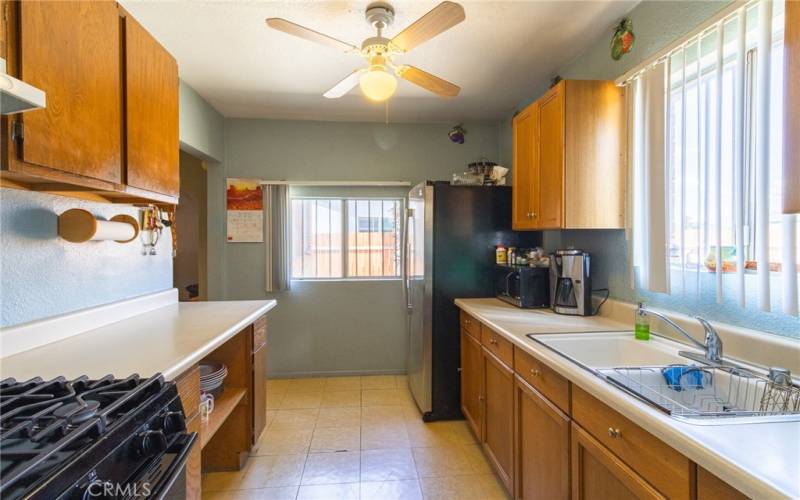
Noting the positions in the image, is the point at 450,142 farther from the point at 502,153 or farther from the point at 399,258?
the point at 399,258

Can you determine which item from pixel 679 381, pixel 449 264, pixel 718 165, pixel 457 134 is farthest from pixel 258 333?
pixel 457 134

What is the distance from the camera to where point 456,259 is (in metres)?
2.62

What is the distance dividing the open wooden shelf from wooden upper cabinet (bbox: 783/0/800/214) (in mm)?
2122

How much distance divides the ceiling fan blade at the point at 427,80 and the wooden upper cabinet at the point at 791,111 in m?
1.32

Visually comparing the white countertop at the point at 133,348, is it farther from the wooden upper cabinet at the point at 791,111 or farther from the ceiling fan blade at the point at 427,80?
the wooden upper cabinet at the point at 791,111

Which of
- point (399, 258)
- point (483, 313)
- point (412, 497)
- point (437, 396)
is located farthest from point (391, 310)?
point (412, 497)

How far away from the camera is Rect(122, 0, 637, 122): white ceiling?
1.81 meters

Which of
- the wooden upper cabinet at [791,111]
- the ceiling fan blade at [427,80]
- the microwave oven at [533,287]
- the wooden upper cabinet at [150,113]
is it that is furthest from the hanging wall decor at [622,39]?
the wooden upper cabinet at [150,113]

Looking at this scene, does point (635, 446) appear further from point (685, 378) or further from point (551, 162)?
point (551, 162)

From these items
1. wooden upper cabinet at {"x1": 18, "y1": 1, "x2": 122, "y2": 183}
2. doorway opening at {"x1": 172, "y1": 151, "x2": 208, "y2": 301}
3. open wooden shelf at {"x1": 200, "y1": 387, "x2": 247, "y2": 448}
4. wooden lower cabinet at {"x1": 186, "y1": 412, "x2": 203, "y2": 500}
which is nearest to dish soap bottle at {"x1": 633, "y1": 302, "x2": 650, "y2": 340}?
wooden lower cabinet at {"x1": 186, "y1": 412, "x2": 203, "y2": 500}

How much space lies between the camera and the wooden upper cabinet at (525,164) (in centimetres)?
219

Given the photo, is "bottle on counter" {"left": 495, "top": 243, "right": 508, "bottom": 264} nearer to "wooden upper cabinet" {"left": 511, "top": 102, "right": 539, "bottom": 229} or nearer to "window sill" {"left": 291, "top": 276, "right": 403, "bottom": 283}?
"wooden upper cabinet" {"left": 511, "top": 102, "right": 539, "bottom": 229}

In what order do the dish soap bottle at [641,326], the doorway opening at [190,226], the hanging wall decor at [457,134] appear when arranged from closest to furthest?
the dish soap bottle at [641,326] → the hanging wall decor at [457,134] → the doorway opening at [190,226]

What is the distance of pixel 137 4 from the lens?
1.78 meters
